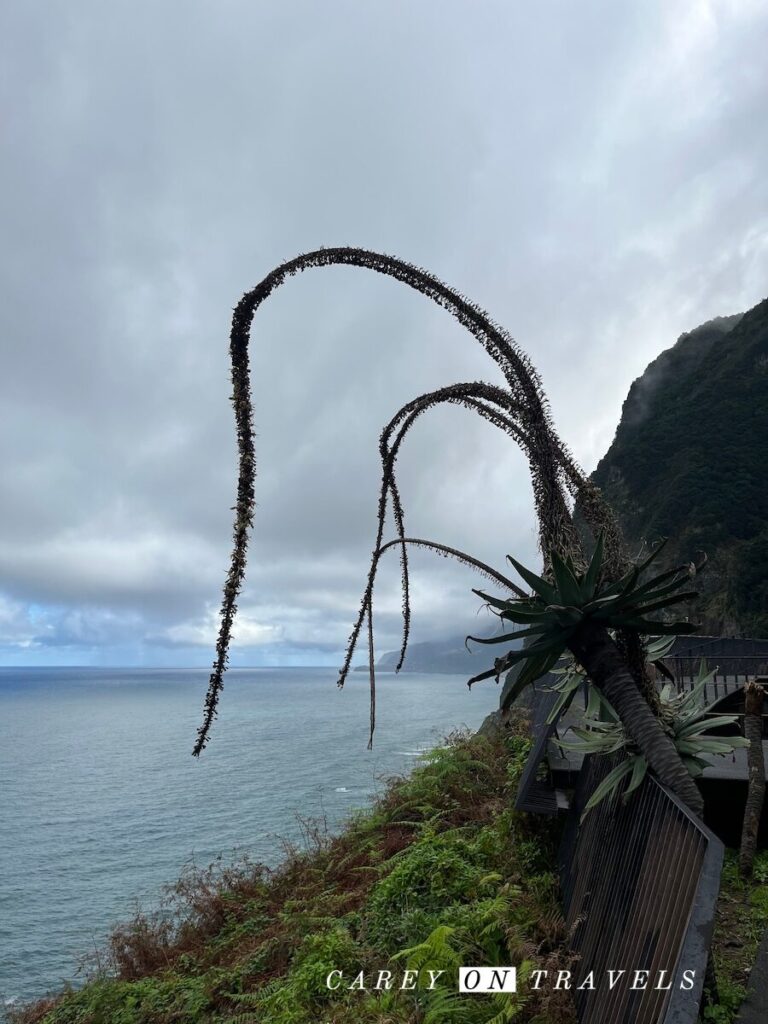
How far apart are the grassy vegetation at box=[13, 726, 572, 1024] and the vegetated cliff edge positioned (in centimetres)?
3591

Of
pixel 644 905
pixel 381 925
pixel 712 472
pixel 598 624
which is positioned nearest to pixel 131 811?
pixel 381 925

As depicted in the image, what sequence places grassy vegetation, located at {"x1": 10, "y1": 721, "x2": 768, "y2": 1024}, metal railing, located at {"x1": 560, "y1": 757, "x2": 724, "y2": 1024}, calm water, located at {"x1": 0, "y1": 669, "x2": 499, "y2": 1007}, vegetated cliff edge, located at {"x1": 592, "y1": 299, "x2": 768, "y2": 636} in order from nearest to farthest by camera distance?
metal railing, located at {"x1": 560, "y1": 757, "x2": 724, "y2": 1024} → grassy vegetation, located at {"x1": 10, "y1": 721, "x2": 768, "y2": 1024} → calm water, located at {"x1": 0, "y1": 669, "x2": 499, "y2": 1007} → vegetated cliff edge, located at {"x1": 592, "y1": 299, "x2": 768, "y2": 636}

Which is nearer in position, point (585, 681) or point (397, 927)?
point (585, 681)

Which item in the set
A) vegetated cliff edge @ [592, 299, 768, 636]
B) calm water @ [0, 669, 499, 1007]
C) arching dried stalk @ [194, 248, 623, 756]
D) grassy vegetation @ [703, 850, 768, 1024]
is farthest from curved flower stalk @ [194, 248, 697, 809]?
vegetated cliff edge @ [592, 299, 768, 636]

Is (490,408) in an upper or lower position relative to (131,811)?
upper

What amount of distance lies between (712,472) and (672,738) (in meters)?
60.1

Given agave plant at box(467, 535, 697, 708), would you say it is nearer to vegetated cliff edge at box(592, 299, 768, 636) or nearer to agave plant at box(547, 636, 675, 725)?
→ agave plant at box(547, 636, 675, 725)

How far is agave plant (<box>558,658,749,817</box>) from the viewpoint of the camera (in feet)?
14.7

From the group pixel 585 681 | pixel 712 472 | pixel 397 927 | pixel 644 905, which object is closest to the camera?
pixel 644 905

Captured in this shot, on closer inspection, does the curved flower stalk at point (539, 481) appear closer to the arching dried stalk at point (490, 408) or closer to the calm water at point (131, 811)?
the arching dried stalk at point (490, 408)

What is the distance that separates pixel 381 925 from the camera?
7543 mm

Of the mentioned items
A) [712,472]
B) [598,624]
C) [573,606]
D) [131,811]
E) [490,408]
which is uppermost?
[712,472]

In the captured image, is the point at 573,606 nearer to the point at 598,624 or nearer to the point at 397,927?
the point at 598,624

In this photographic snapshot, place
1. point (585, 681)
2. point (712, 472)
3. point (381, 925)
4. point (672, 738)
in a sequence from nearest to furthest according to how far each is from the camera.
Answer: point (672, 738) < point (585, 681) < point (381, 925) < point (712, 472)
